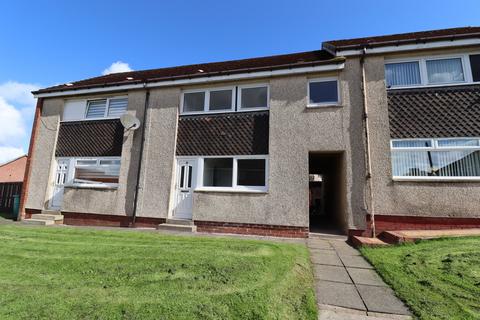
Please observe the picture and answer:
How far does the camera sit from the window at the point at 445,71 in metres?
7.17

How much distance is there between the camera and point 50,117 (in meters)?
10.7

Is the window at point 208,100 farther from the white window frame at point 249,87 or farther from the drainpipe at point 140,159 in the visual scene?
the drainpipe at point 140,159

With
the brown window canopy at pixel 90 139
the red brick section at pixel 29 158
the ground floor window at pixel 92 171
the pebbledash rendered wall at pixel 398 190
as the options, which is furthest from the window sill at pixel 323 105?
the red brick section at pixel 29 158

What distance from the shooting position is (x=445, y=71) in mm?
7273

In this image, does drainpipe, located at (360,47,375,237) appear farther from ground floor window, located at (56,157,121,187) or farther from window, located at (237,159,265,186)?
ground floor window, located at (56,157,121,187)

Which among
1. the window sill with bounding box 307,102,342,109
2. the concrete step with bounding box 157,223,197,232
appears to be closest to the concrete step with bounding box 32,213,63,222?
the concrete step with bounding box 157,223,197,232

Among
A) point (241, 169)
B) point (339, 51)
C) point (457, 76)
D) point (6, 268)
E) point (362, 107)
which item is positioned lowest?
point (6, 268)

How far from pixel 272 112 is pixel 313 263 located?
192 inches

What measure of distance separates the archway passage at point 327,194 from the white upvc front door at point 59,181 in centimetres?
965

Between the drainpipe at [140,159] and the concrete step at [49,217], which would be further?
the concrete step at [49,217]

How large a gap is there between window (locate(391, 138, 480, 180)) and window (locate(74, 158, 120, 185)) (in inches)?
373

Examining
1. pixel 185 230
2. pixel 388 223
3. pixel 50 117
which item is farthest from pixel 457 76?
pixel 50 117

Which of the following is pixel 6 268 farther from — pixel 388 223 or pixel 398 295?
pixel 388 223

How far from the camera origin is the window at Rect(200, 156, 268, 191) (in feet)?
26.3
